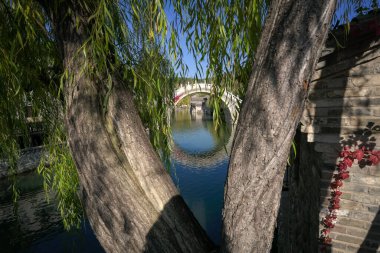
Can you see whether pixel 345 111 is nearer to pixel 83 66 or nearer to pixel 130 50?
pixel 130 50

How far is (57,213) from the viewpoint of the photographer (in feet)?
38.2

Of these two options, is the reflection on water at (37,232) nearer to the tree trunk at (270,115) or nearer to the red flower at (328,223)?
the red flower at (328,223)

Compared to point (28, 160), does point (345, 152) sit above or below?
above

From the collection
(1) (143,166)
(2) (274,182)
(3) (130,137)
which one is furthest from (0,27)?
(2) (274,182)

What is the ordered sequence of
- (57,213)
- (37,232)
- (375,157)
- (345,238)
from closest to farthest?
(375,157) < (345,238) < (37,232) < (57,213)

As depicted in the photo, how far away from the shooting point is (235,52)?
215 centimetres

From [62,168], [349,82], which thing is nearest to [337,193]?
[349,82]

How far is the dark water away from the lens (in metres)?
9.30

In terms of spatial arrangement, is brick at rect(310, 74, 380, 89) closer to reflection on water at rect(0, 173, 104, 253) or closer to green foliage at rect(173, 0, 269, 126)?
green foliage at rect(173, 0, 269, 126)

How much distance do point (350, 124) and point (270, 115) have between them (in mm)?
2403

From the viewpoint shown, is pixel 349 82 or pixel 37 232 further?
pixel 37 232

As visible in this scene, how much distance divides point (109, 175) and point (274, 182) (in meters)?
0.90

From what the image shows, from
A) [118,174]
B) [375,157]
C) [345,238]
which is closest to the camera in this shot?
[118,174]

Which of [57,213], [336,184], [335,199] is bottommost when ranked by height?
[57,213]
